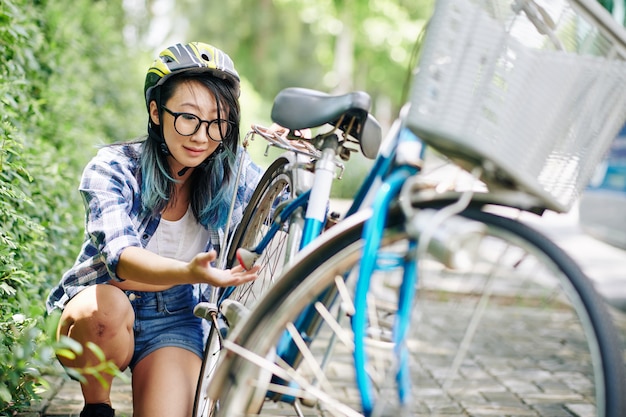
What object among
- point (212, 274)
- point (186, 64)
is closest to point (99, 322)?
point (212, 274)

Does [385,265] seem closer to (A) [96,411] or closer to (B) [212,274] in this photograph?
(B) [212,274]

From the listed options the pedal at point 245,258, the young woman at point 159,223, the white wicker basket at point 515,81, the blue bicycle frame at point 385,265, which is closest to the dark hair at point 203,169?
the young woman at point 159,223

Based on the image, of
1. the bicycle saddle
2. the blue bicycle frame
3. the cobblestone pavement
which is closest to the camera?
the blue bicycle frame

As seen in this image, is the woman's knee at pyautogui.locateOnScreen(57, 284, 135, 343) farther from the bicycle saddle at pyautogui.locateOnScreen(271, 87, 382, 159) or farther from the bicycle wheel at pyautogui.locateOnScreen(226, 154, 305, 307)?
the bicycle saddle at pyautogui.locateOnScreen(271, 87, 382, 159)

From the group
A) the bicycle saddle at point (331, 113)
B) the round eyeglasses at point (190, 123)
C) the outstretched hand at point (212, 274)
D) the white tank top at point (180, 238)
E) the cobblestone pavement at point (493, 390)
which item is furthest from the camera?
the cobblestone pavement at point (493, 390)

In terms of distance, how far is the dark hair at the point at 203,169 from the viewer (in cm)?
224

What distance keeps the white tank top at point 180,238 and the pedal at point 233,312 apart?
42cm

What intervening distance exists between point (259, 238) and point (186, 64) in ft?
2.17

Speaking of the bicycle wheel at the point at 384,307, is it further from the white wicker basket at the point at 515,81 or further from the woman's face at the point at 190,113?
the woman's face at the point at 190,113

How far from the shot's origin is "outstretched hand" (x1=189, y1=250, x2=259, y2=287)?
5.58ft

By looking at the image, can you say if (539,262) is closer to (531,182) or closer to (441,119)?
(531,182)

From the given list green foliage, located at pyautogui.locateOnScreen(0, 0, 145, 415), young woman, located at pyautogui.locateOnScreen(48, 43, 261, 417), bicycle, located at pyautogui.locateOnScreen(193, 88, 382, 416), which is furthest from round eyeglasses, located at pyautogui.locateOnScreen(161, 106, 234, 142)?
green foliage, located at pyautogui.locateOnScreen(0, 0, 145, 415)

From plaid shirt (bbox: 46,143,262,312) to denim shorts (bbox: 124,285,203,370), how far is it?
3.9 inches

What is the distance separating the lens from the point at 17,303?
2.40 m
